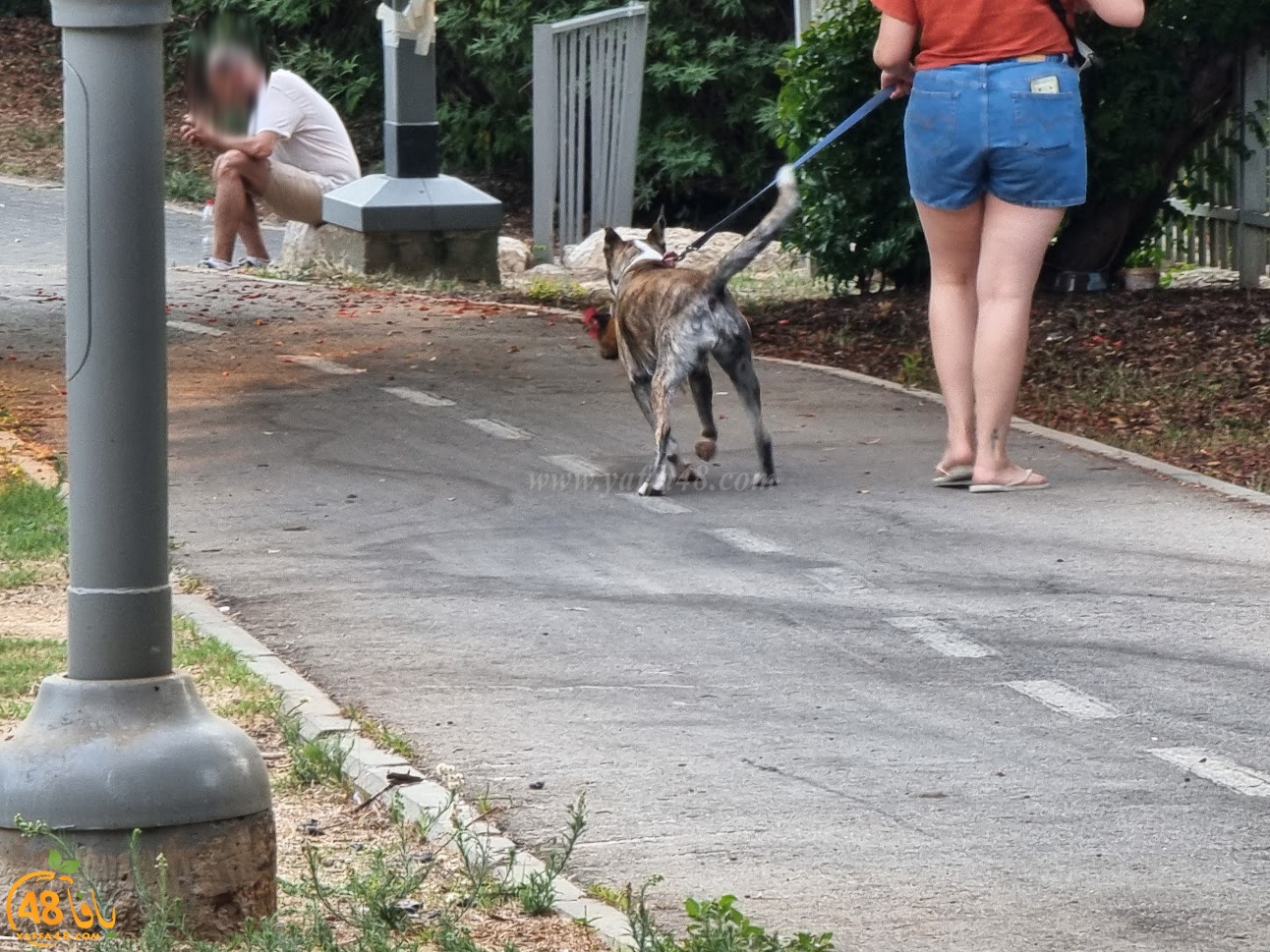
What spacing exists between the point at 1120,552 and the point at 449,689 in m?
2.55

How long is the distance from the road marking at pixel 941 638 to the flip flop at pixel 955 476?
1925 mm

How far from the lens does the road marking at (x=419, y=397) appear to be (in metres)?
10.2

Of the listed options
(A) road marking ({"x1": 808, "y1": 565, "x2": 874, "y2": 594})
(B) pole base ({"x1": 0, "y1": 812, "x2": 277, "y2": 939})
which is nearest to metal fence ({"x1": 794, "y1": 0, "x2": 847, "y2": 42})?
(A) road marking ({"x1": 808, "y1": 565, "x2": 874, "y2": 594})

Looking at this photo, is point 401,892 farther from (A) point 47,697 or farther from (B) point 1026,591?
(B) point 1026,591

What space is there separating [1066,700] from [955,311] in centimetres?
282

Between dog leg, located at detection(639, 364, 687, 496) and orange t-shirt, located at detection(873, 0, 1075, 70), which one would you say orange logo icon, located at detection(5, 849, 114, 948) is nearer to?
dog leg, located at detection(639, 364, 687, 496)

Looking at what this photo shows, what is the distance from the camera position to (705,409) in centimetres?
844

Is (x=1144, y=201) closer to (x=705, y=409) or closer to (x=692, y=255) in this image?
(x=692, y=255)

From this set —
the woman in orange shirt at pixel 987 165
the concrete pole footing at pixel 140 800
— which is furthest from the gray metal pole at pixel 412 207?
the concrete pole footing at pixel 140 800

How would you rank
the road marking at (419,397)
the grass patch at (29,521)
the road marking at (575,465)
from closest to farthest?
the grass patch at (29,521), the road marking at (575,465), the road marking at (419,397)

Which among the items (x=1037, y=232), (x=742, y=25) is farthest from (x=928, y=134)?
(x=742, y=25)

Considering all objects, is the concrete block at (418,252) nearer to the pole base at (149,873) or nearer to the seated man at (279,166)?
the seated man at (279,166)

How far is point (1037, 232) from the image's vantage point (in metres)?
7.89

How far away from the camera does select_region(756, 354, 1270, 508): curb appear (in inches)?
319
